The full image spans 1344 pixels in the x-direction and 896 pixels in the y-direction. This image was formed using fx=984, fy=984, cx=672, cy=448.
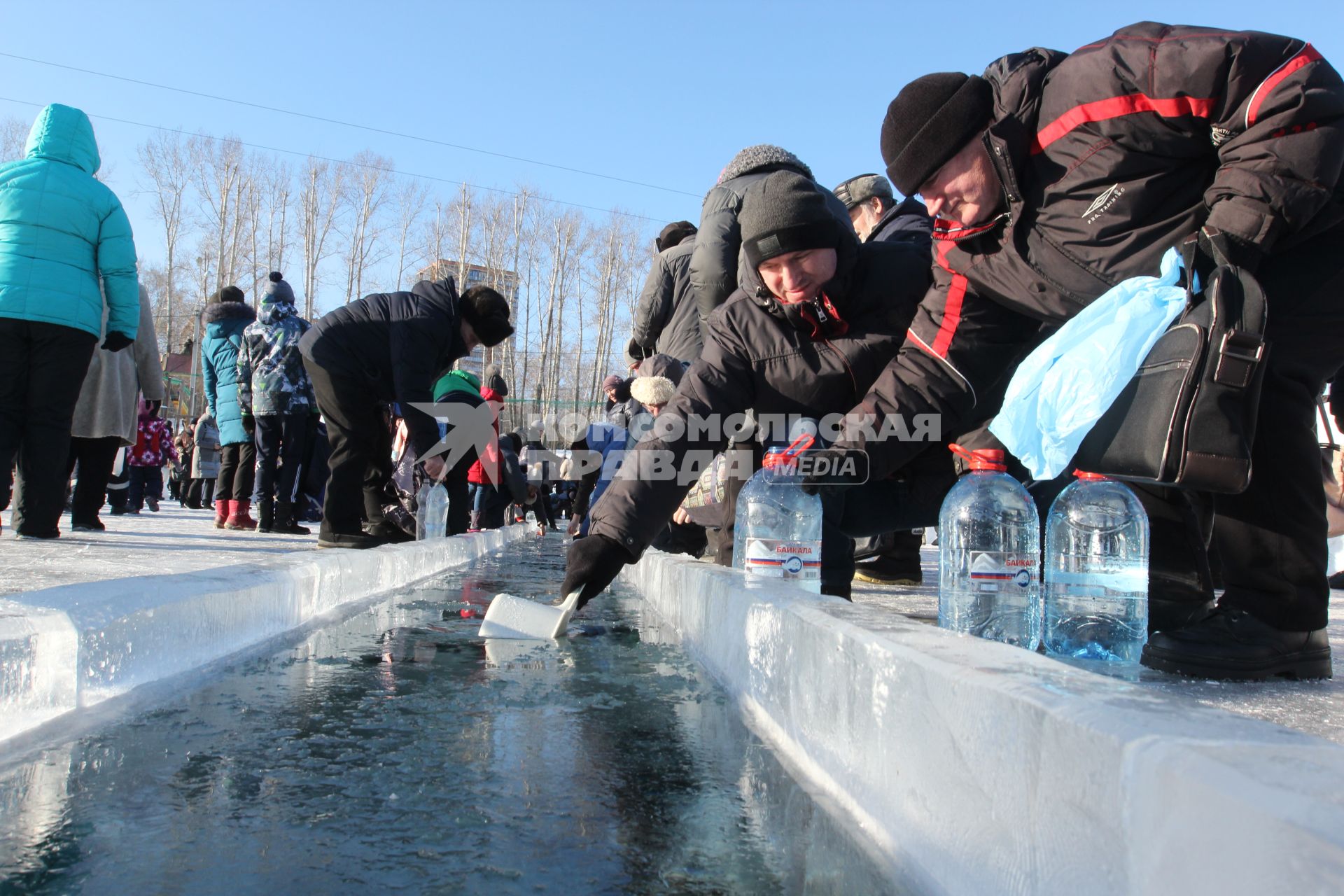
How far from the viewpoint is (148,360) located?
6414mm

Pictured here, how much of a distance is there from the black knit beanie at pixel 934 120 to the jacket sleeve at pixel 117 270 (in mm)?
4034

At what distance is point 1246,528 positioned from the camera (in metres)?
2.02

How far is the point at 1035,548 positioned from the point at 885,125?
4.07 ft

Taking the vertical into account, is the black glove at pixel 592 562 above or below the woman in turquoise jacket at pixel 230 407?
below

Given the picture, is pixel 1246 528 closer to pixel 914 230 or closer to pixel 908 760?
pixel 908 760

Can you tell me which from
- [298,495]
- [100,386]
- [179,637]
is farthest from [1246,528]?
[298,495]

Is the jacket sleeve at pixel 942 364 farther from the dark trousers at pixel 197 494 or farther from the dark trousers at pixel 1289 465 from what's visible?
the dark trousers at pixel 197 494

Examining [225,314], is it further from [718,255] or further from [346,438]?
[718,255]

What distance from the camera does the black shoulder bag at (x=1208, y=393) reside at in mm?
1695

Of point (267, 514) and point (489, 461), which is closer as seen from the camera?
point (267, 514)

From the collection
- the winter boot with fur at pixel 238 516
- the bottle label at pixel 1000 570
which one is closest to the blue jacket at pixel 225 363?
the winter boot with fur at pixel 238 516

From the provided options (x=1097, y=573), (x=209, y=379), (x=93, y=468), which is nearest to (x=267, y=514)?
(x=93, y=468)

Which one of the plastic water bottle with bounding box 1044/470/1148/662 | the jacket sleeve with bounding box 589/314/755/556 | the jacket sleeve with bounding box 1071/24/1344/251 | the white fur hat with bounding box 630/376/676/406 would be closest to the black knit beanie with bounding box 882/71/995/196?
the jacket sleeve with bounding box 1071/24/1344/251

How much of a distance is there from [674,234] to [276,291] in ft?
9.84
